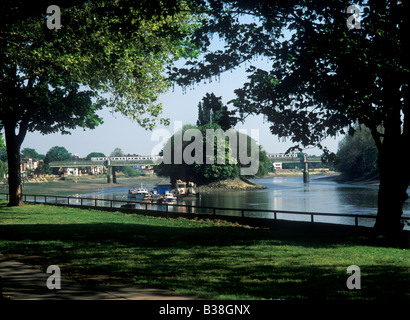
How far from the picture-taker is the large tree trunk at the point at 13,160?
Answer: 3347 centimetres

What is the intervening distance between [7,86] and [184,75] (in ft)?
53.5

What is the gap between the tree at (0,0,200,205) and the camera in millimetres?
14688

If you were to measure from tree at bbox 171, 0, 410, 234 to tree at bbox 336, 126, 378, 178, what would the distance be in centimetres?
8815

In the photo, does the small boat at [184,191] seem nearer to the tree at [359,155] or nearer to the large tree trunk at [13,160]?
the tree at [359,155]

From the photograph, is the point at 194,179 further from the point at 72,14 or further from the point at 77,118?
the point at 72,14

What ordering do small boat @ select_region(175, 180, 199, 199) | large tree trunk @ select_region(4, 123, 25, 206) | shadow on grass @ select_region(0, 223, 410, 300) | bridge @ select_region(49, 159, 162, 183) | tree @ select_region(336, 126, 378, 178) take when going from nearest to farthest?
shadow on grass @ select_region(0, 223, 410, 300), large tree trunk @ select_region(4, 123, 25, 206), small boat @ select_region(175, 180, 199, 199), tree @ select_region(336, 126, 378, 178), bridge @ select_region(49, 159, 162, 183)

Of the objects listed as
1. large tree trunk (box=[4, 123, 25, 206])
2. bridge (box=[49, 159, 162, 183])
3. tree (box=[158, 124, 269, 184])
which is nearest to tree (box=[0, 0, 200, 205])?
large tree trunk (box=[4, 123, 25, 206])

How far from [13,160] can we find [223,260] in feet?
90.5

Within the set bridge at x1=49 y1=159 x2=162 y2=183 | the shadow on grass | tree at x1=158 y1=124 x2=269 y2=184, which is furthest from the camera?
bridge at x1=49 y1=159 x2=162 y2=183

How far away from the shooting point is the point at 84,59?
21.0m

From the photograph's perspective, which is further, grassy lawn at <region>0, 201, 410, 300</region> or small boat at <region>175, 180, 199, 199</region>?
small boat at <region>175, 180, 199, 199</region>

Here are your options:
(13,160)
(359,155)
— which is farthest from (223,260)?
(359,155)

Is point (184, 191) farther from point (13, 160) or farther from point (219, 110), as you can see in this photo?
point (219, 110)

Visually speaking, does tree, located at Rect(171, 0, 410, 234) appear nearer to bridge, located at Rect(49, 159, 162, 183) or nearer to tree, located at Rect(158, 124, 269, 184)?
tree, located at Rect(158, 124, 269, 184)
